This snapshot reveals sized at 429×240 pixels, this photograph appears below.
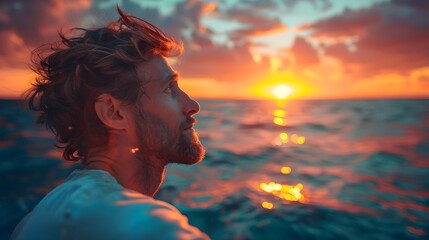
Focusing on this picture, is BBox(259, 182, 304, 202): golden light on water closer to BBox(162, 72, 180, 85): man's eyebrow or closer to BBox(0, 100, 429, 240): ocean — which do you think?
BBox(0, 100, 429, 240): ocean

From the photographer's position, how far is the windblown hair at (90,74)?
5.68 ft

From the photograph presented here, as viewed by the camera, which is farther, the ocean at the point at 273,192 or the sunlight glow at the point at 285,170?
the sunlight glow at the point at 285,170

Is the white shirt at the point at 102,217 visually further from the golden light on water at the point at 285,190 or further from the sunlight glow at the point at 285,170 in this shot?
the sunlight glow at the point at 285,170

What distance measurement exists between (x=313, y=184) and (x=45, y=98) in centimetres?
817

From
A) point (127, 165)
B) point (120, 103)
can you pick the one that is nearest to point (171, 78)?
point (120, 103)

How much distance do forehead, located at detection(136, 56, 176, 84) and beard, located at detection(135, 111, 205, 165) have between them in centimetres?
20

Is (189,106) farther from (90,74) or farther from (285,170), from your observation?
(285,170)

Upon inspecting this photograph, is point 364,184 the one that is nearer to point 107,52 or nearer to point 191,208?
point 191,208

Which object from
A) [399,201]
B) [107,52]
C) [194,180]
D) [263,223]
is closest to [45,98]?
[107,52]

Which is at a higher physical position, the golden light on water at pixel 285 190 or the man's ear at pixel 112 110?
the golden light on water at pixel 285 190

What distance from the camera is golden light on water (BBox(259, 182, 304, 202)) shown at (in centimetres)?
734

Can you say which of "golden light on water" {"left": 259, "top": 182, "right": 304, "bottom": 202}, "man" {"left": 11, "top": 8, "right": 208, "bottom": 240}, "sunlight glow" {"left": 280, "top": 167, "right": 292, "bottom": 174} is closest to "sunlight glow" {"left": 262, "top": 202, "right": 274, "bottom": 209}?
"golden light on water" {"left": 259, "top": 182, "right": 304, "bottom": 202}

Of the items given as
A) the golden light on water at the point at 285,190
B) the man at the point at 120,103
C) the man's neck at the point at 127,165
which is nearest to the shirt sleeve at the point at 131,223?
the man at the point at 120,103

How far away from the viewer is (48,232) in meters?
1.07
